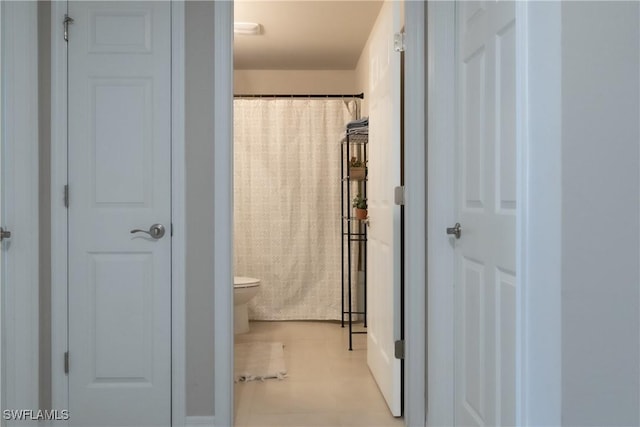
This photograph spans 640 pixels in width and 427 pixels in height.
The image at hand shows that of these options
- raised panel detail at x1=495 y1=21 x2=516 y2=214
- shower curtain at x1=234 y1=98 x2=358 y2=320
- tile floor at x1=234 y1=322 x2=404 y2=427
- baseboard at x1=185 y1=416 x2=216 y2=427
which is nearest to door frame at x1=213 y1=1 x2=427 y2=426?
baseboard at x1=185 y1=416 x2=216 y2=427

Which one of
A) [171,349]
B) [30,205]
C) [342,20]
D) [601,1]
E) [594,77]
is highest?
[342,20]

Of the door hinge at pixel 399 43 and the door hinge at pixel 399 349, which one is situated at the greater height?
the door hinge at pixel 399 43

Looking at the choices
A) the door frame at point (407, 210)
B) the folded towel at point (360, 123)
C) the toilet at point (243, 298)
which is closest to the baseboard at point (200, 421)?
the door frame at point (407, 210)

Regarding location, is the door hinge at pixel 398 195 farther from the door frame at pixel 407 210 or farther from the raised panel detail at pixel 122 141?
the raised panel detail at pixel 122 141

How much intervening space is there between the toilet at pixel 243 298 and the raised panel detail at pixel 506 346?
2863 millimetres

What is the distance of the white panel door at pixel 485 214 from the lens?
6.23 ft

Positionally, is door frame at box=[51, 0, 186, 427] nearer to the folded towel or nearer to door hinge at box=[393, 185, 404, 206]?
door hinge at box=[393, 185, 404, 206]

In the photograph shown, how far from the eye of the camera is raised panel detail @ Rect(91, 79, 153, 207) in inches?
105

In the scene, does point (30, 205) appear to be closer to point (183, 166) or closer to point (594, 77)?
point (183, 166)

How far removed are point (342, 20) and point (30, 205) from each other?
8.79ft

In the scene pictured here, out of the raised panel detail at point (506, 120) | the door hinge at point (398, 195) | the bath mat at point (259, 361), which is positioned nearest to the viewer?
the raised panel detail at point (506, 120)

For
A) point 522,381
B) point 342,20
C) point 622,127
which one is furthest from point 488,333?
point 342,20

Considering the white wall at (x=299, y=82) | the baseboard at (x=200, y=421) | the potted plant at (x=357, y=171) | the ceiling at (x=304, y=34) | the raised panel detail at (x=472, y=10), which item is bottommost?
the baseboard at (x=200, y=421)

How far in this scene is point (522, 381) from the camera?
1668 mm
